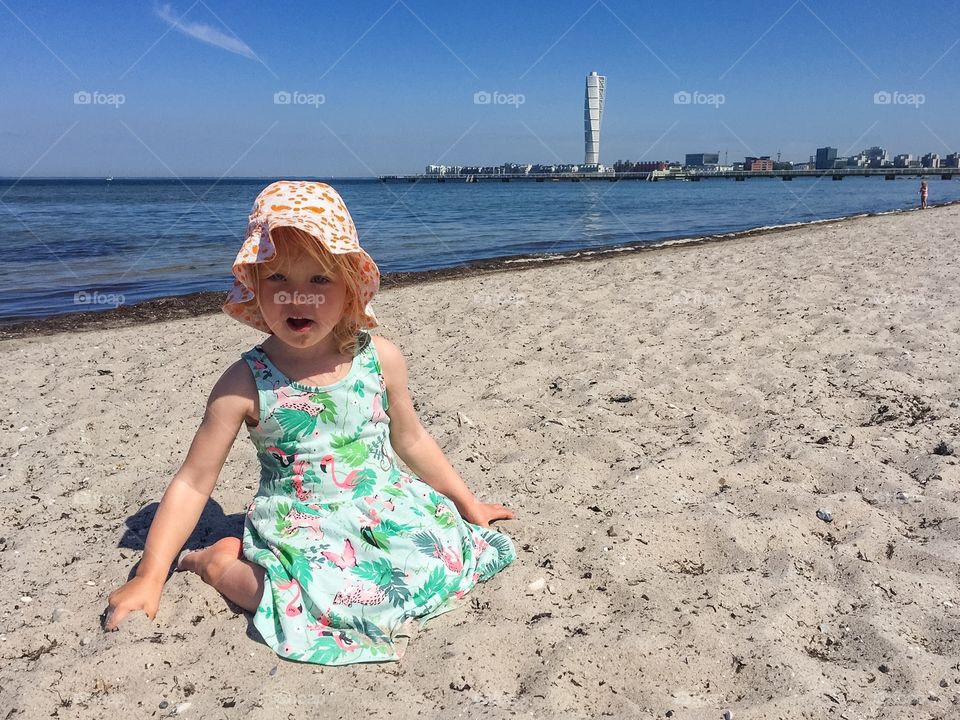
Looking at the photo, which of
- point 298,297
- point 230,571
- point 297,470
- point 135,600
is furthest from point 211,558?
point 298,297

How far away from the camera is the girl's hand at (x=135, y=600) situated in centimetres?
219

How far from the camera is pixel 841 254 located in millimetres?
8922

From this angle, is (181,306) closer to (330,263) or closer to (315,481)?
(315,481)

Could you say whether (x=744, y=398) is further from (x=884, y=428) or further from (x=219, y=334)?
(x=219, y=334)

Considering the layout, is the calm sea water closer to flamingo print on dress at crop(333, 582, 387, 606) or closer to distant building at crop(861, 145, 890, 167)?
flamingo print on dress at crop(333, 582, 387, 606)

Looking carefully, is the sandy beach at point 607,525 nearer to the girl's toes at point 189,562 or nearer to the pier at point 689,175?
the girl's toes at point 189,562

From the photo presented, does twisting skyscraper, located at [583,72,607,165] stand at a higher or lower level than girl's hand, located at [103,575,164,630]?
higher

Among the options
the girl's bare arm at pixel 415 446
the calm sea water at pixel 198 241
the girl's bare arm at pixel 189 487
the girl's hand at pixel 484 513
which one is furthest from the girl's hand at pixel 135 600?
the calm sea water at pixel 198 241

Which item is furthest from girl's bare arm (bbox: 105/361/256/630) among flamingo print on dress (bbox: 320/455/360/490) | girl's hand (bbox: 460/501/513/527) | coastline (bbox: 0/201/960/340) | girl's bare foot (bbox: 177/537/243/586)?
coastline (bbox: 0/201/960/340)

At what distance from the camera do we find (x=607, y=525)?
2.74 m

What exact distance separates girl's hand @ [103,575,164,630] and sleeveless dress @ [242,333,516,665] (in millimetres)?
294

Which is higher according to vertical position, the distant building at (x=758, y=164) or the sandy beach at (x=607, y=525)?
the distant building at (x=758, y=164)

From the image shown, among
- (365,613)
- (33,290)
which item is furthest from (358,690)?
(33,290)

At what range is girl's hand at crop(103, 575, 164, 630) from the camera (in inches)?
86.1
